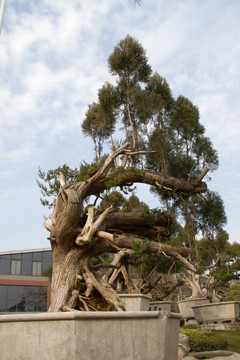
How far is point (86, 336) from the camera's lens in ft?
14.0

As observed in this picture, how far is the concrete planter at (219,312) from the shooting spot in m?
13.4

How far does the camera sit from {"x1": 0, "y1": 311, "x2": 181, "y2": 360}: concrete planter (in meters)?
4.27

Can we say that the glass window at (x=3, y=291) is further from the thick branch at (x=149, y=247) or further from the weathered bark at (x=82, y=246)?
the thick branch at (x=149, y=247)

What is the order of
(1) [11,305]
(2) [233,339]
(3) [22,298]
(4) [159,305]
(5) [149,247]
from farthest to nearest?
(3) [22,298] < (1) [11,305] < (4) [159,305] < (2) [233,339] < (5) [149,247]

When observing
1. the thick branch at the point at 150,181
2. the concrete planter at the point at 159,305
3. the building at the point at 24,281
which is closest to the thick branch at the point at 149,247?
the thick branch at the point at 150,181

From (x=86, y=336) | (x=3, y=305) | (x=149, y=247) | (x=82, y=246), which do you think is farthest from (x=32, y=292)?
(x=86, y=336)

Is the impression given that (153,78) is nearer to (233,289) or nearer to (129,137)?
(129,137)

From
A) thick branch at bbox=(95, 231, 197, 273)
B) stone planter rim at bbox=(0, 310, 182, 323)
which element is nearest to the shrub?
thick branch at bbox=(95, 231, 197, 273)

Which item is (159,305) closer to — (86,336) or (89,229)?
(89,229)

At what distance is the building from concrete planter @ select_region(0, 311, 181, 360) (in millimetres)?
27278

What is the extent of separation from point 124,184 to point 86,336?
5.90 metres

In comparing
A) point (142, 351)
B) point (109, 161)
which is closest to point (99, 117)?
point (109, 161)

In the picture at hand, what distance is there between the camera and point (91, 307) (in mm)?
7480

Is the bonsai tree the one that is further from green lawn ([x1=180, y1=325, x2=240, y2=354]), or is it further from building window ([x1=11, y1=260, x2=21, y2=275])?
building window ([x1=11, y1=260, x2=21, y2=275])
